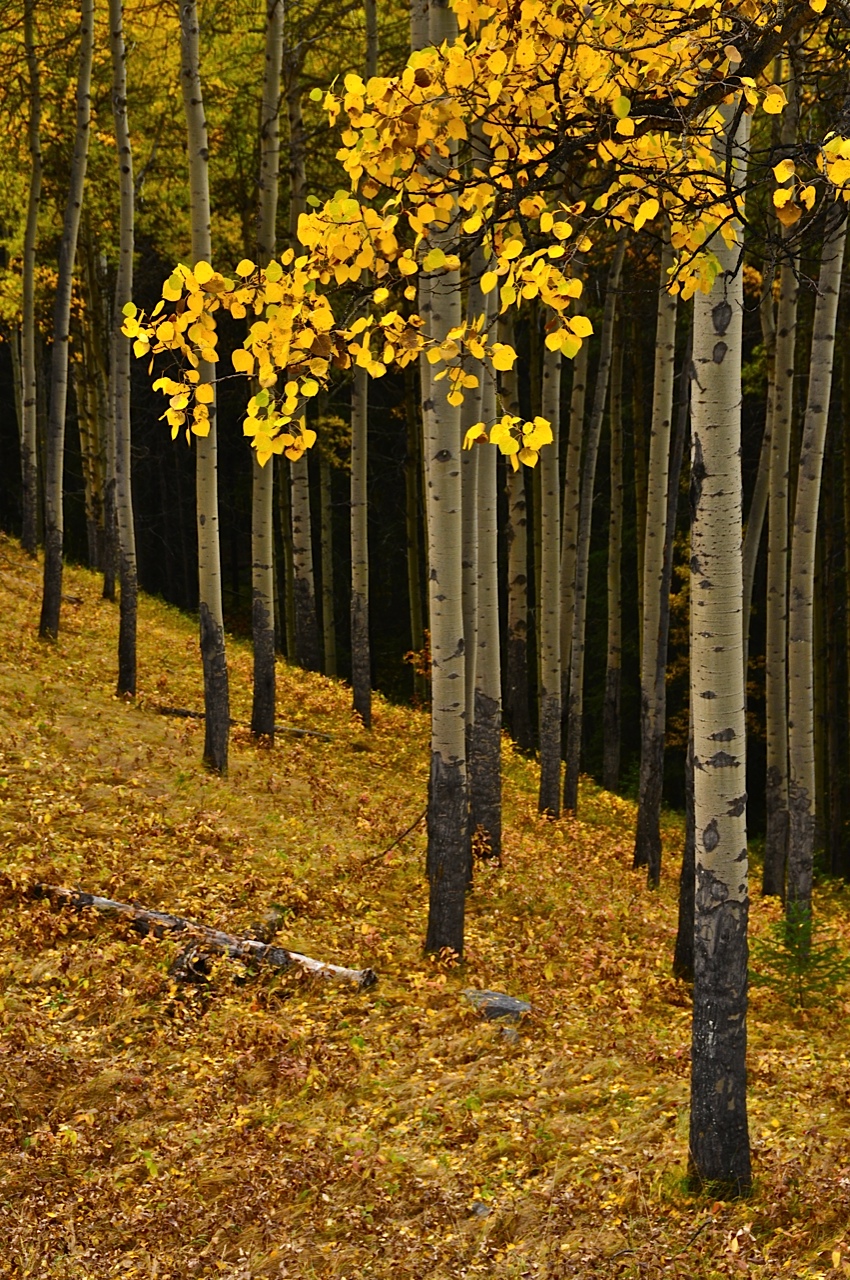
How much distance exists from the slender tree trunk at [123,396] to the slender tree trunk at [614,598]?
784cm

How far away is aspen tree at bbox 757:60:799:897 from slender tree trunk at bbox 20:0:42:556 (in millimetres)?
10469

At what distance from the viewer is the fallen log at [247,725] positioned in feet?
40.5

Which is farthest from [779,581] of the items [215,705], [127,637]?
[127,637]

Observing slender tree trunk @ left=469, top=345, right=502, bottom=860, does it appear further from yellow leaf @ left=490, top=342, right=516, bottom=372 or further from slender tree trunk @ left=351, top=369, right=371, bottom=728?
yellow leaf @ left=490, top=342, right=516, bottom=372

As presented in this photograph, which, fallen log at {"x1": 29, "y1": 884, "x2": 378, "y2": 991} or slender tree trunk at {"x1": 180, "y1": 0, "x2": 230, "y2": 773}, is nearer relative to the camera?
fallen log at {"x1": 29, "y1": 884, "x2": 378, "y2": 991}

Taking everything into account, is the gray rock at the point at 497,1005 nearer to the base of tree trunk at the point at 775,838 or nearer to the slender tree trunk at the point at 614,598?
the base of tree trunk at the point at 775,838

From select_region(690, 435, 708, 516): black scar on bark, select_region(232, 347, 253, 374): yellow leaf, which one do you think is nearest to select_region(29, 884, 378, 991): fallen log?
select_region(690, 435, 708, 516): black scar on bark

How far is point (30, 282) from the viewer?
663 inches

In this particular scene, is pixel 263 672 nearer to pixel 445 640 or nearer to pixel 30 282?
pixel 445 640

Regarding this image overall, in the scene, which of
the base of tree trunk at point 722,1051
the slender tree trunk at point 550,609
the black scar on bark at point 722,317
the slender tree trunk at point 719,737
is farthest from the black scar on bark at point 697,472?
the slender tree trunk at point 550,609

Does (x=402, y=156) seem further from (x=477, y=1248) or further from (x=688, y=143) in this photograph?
(x=477, y=1248)

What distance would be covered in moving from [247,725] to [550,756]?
398 centimetres

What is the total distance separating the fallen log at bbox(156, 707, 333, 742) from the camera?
1234 centimetres

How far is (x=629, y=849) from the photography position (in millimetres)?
13141
